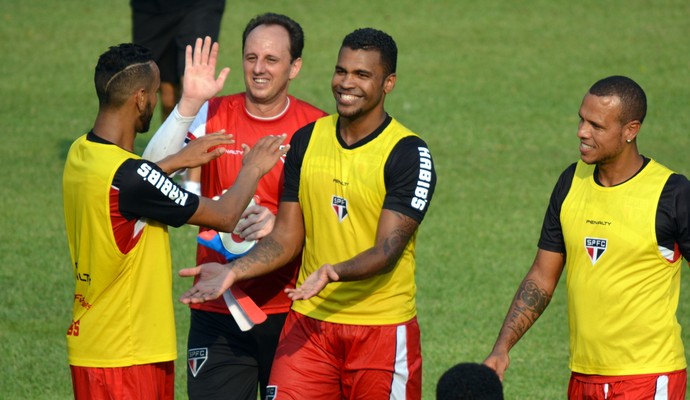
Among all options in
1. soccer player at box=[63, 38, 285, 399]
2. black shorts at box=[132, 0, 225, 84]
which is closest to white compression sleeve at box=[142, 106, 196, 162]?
soccer player at box=[63, 38, 285, 399]

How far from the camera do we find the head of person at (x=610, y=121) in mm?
6605

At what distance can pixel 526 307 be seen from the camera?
6.84 metres

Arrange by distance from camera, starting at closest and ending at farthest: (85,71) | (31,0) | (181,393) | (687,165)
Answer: (181,393) < (687,165) < (85,71) < (31,0)

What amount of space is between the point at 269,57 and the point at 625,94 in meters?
2.44

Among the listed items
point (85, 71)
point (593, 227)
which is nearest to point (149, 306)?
point (593, 227)

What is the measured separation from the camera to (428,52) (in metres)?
20.5

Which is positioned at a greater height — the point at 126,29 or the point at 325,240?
the point at 126,29

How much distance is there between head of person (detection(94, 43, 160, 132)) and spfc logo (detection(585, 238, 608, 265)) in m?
2.57

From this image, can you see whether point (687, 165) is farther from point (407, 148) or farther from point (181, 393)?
point (407, 148)

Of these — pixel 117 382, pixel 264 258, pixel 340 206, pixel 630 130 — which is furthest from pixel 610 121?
pixel 117 382

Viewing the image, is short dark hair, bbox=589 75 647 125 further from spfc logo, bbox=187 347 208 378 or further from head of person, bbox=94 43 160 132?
spfc logo, bbox=187 347 208 378

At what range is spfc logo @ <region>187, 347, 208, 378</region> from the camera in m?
7.81

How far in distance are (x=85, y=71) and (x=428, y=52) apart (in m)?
5.79

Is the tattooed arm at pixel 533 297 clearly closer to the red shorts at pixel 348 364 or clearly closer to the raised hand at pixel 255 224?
the red shorts at pixel 348 364
